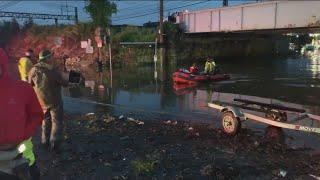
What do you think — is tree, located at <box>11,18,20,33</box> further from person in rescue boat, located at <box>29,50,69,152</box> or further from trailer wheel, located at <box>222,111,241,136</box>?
person in rescue boat, located at <box>29,50,69,152</box>

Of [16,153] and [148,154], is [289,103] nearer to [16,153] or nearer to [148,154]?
[148,154]

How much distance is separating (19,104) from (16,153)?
0.46 metres

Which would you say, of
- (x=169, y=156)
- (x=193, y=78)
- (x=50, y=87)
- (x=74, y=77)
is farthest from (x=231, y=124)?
(x=193, y=78)

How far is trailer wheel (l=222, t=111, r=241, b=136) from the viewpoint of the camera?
11.6 m

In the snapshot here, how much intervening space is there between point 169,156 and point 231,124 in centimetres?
300

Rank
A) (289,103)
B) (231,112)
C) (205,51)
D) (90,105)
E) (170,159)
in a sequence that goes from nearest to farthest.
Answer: (170,159) → (231,112) → (90,105) → (289,103) → (205,51)

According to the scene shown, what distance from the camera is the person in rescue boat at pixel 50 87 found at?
30.6 ft

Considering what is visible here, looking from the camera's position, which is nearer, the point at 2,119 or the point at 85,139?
the point at 2,119

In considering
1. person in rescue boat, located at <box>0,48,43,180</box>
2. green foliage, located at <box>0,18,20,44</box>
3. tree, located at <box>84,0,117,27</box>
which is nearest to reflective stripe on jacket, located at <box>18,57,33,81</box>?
person in rescue boat, located at <box>0,48,43,180</box>

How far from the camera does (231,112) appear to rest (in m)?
11.8

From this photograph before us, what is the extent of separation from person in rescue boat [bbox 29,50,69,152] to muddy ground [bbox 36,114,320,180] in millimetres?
461

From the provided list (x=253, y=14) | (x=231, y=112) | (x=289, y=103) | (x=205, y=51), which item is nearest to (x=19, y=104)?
(x=231, y=112)

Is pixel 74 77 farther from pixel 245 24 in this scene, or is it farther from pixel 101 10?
pixel 101 10

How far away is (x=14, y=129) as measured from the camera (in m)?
4.82
